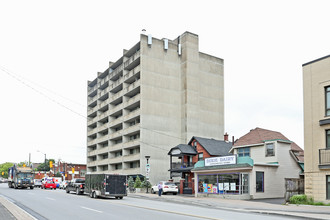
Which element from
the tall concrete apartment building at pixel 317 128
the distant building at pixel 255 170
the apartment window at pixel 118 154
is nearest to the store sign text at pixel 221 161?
the distant building at pixel 255 170

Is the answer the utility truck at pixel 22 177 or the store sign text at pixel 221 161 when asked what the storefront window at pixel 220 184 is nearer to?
the store sign text at pixel 221 161

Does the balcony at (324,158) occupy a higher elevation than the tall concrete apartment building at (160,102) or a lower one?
lower

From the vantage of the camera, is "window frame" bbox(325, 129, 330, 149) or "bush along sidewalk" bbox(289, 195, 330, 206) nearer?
"window frame" bbox(325, 129, 330, 149)

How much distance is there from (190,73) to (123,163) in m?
19.9

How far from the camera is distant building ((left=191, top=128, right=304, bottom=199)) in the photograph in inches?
1340

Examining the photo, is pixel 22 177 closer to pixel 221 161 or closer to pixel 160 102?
pixel 160 102

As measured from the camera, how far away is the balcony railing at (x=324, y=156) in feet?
82.1

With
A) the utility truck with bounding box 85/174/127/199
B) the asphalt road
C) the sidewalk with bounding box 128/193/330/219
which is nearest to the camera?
the asphalt road

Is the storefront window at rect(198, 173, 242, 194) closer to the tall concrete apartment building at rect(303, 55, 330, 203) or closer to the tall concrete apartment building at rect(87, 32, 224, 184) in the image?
the tall concrete apartment building at rect(303, 55, 330, 203)

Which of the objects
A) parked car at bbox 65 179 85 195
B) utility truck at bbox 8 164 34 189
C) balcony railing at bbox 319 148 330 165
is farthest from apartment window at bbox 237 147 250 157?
utility truck at bbox 8 164 34 189

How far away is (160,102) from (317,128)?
41.4 meters

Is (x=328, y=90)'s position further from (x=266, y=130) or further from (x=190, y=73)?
(x=190, y=73)

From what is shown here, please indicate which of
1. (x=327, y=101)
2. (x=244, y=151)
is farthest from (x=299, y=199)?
(x=244, y=151)

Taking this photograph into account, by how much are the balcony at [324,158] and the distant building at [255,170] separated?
8609mm
